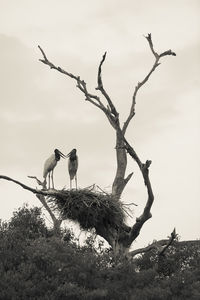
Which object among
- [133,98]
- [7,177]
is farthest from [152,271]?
[133,98]

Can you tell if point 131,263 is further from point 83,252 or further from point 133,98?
point 133,98

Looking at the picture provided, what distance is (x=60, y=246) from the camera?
2334cm

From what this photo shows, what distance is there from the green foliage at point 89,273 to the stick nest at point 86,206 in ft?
5.65

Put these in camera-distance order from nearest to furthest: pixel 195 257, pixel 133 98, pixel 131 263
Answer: pixel 131 263
pixel 195 257
pixel 133 98

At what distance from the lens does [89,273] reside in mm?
22469

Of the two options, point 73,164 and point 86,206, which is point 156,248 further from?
point 73,164

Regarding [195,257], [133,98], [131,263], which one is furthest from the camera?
[133,98]

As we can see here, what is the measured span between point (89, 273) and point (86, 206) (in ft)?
9.10

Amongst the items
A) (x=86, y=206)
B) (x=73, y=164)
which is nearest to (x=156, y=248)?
(x=86, y=206)

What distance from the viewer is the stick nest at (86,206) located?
20.7 meters

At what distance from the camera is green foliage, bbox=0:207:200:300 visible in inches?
837

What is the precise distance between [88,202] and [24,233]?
254 inches

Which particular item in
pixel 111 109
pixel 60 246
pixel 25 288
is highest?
pixel 111 109

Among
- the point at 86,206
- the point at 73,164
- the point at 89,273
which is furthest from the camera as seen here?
the point at 73,164
